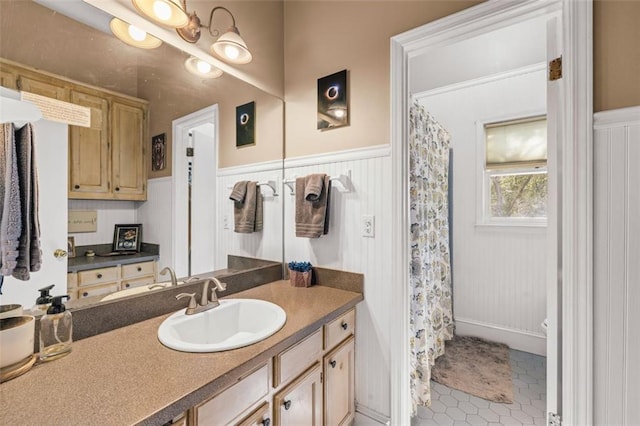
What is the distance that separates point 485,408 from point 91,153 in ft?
8.11

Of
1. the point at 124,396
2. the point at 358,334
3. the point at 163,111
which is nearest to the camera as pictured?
the point at 124,396

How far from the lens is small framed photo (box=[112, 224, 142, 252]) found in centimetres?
115

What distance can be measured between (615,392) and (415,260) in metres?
0.95

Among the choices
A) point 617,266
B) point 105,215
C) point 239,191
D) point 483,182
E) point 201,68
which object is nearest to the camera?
point 617,266

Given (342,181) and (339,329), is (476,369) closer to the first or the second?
(339,329)

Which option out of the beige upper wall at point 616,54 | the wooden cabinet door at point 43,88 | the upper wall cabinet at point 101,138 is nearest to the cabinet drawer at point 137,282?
the upper wall cabinet at point 101,138

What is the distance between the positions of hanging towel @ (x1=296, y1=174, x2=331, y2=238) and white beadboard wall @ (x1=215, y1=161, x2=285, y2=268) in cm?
23

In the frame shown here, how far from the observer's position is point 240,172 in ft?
5.71

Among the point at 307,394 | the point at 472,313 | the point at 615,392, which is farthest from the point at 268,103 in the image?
the point at 472,313

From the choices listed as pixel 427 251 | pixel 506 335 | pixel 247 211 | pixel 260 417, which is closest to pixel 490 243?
pixel 506 335

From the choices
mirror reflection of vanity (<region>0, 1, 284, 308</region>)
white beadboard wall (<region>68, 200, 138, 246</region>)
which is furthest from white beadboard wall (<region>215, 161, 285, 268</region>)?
white beadboard wall (<region>68, 200, 138, 246</region>)

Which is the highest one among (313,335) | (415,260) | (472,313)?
(415,260)

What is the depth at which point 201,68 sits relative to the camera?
1.46 m

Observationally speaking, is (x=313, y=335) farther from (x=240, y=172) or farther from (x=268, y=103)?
(x=268, y=103)
